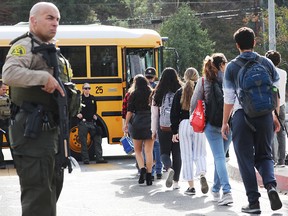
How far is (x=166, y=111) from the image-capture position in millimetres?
12234

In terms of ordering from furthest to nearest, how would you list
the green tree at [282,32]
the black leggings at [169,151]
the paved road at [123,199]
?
1. the green tree at [282,32]
2. the black leggings at [169,151]
3. the paved road at [123,199]

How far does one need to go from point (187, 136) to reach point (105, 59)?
25.9 feet

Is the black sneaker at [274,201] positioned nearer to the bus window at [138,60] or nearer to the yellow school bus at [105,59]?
the yellow school bus at [105,59]

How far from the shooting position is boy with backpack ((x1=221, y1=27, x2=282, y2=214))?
28.4 feet

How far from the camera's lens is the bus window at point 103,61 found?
18625mm

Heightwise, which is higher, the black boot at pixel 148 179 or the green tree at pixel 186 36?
the green tree at pixel 186 36

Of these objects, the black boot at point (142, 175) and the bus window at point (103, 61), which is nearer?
the black boot at point (142, 175)

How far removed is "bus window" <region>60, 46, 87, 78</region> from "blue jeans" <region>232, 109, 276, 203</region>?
389 inches

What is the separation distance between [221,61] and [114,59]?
881cm

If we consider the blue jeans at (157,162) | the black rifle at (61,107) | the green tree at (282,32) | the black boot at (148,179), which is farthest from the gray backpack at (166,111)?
the green tree at (282,32)

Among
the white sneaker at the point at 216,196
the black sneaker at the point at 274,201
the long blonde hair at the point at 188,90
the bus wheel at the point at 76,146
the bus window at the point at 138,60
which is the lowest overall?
the bus wheel at the point at 76,146

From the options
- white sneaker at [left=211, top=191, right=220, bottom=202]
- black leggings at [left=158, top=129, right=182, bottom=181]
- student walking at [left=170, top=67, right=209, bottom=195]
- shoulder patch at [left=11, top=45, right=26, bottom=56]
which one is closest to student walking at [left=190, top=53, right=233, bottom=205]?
white sneaker at [left=211, top=191, right=220, bottom=202]

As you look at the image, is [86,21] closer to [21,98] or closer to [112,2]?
[112,2]

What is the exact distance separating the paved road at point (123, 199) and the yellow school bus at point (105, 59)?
12.0 ft
